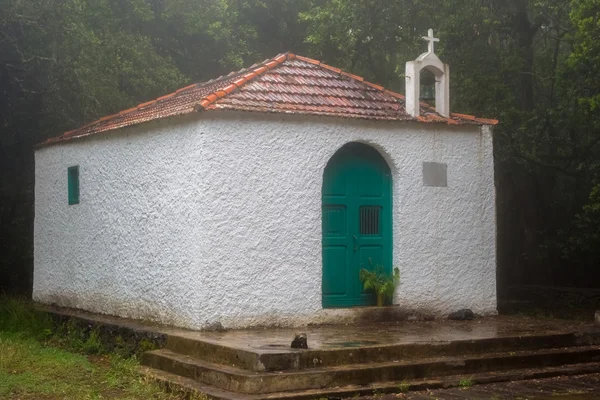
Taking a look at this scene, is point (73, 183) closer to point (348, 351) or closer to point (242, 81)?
point (242, 81)

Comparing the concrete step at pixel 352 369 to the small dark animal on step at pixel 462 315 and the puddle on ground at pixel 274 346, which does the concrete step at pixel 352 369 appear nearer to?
the puddle on ground at pixel 274 346

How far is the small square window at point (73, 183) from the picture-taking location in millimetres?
14422

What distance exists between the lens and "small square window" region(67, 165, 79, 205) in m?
14.4

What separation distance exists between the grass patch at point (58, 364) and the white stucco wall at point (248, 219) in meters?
0.86

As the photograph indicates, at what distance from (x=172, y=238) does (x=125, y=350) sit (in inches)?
64.4

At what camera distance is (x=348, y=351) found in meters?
9.14

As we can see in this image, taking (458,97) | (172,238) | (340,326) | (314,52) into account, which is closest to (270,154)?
(172,238)

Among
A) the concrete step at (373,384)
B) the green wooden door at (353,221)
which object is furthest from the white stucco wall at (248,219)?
the concrete step at (373,384)

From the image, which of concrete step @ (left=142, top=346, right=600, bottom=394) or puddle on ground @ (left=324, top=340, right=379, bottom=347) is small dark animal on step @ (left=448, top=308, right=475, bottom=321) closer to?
concrete step @ (left=142, top=346, right=600, bottom=394)

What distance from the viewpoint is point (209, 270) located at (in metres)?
10.9

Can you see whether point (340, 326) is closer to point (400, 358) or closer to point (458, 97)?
point (400, 358)

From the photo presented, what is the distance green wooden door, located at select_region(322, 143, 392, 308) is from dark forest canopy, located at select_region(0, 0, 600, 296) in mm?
4689

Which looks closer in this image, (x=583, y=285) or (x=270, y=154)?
(x=270, y=154)

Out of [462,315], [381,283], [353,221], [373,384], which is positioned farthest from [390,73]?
[373,384]
